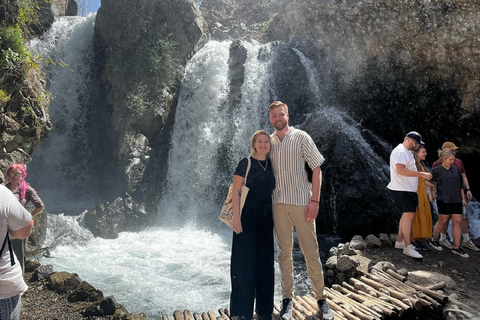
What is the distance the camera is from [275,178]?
3816 millimetres

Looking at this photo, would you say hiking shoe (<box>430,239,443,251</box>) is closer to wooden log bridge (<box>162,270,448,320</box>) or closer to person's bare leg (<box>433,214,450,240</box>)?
person's bare leg (<box>433,214,450,240</box>)

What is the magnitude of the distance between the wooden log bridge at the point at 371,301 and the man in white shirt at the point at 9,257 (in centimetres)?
209

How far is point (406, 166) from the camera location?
17.7 ft

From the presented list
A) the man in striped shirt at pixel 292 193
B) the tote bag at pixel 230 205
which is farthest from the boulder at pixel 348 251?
the tote bag at pixel 230 205

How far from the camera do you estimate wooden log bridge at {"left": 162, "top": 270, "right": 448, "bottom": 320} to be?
4.30 m

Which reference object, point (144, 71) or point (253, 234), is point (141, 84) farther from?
point (253, 234)

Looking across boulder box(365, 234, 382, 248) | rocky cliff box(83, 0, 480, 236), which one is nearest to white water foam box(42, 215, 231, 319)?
rocky cliff box(83, 0, 480, 236)

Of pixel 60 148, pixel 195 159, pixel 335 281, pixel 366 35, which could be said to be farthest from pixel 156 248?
pixel 366 35

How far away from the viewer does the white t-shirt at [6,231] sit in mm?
2555

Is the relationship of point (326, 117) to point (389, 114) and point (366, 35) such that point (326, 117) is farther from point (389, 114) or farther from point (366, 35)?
point (366, 35)

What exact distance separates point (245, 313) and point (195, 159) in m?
10.8

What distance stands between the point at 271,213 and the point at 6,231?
232cm

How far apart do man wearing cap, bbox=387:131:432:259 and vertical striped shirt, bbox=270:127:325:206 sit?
2242 mm

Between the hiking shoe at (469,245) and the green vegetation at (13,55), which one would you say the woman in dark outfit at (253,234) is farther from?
the green vegetation at (13,55)
